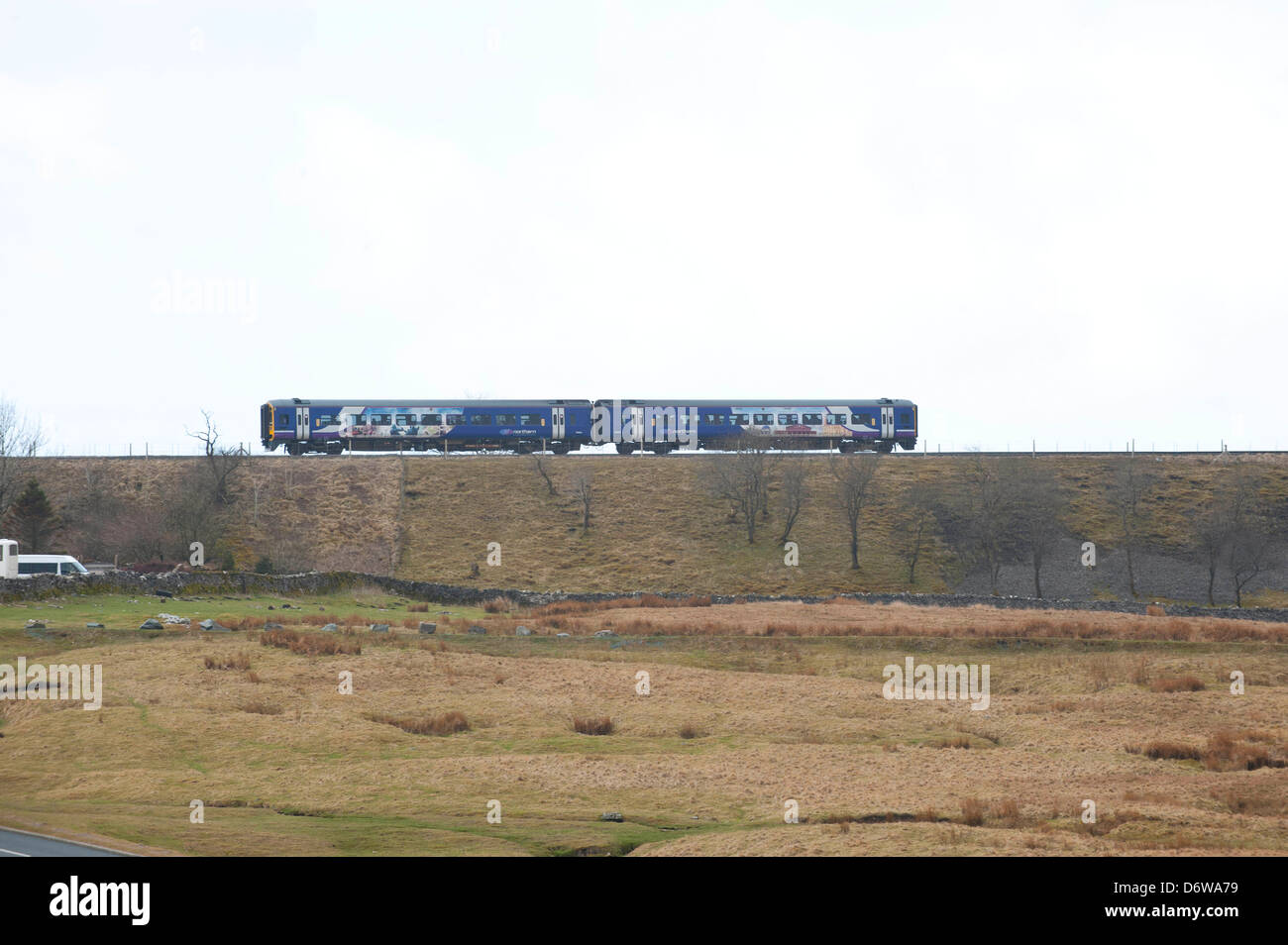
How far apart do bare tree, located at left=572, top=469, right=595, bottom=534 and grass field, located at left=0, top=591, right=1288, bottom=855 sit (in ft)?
107

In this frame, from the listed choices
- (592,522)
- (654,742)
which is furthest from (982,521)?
(654,742)

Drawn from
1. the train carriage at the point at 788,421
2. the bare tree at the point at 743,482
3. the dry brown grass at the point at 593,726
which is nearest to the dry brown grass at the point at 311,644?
the dry brown grass at the point at 593,726

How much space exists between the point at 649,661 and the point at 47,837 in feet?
74.8

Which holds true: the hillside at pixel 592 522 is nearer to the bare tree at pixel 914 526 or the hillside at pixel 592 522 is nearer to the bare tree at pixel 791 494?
the bare tree at pixel 914 526

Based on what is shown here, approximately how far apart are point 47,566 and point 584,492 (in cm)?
3413

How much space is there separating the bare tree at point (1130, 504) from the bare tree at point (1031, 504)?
3.68 m

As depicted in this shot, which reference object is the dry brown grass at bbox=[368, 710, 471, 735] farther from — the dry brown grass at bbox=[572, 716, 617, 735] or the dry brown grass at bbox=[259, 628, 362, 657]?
the dry brown grass at bbox=[259, 628, 362, 657]

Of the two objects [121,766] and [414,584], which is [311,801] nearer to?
[121,766]

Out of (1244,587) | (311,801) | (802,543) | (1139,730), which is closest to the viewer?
(311,801)

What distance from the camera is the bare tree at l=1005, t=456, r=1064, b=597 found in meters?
70.8

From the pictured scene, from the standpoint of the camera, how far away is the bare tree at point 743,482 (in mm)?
76625

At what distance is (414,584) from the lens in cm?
6044

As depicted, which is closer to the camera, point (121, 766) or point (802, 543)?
point (121, 766)
